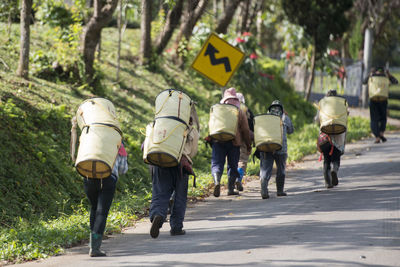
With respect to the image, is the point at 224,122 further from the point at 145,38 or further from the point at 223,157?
the point at 145,38

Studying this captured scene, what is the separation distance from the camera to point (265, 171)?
11594 mm

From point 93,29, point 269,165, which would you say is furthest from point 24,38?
point 269,165

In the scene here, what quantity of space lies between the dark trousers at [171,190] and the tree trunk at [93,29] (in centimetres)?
707

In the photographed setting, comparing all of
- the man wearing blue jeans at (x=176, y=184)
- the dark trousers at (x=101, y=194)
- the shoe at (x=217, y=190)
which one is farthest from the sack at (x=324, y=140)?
the dark trousers at (x=101, y=194)

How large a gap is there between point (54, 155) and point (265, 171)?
3588 millimetres

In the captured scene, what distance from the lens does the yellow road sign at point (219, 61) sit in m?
12.7

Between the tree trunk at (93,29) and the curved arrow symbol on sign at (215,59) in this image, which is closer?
the curved arrow symbol on sign at (215,59)

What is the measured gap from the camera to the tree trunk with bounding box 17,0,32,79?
1391 cm

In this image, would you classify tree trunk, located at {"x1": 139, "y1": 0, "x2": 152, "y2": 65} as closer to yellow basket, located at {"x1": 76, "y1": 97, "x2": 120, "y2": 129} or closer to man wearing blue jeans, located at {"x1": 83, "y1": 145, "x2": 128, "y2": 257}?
yellow basket, located at {"x1": 76, "y1": 97, "x2": 120, "y2": 129}

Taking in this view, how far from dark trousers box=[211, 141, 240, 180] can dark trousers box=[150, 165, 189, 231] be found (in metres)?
2.97

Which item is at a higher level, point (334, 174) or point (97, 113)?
point (97, 113)

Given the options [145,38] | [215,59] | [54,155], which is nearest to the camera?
[54,155]

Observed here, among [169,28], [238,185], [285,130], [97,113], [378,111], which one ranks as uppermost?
[169,28]

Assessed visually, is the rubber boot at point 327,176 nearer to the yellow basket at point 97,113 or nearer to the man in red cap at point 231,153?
the man in red cap at point 231,153
